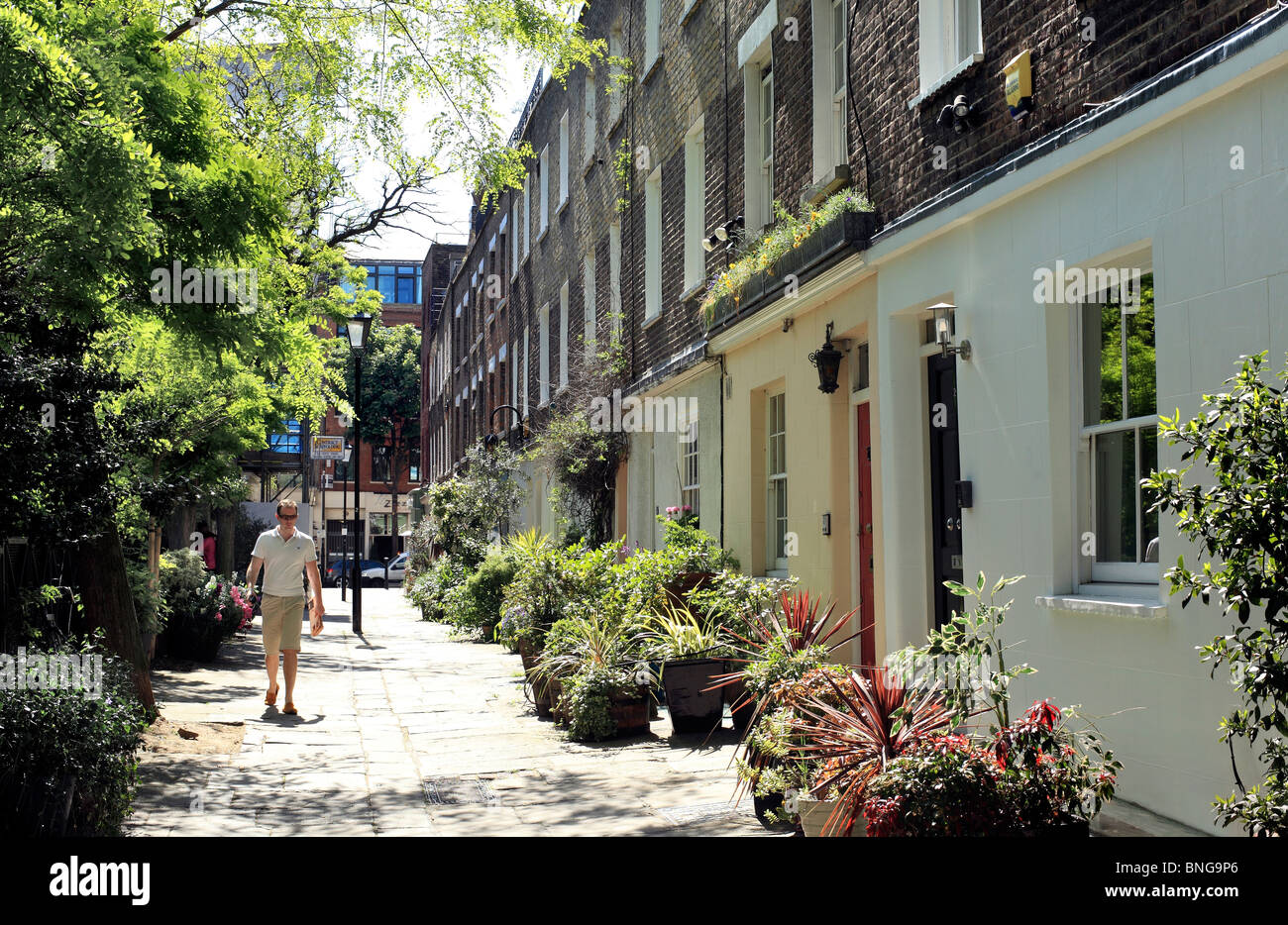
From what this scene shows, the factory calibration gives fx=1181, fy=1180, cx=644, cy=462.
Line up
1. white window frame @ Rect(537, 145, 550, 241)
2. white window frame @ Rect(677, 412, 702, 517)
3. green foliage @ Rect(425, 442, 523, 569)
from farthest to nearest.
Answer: white window frame @ Rect(537, 145, 550, 241) → green foliage @ Rect(425, 442, 523, 569) → white window frame @ Rect(677, 412, 702, 517)

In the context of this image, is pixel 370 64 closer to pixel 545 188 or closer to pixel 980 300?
pixel 980 300

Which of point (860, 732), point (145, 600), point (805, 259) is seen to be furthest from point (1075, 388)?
point (145, 600)

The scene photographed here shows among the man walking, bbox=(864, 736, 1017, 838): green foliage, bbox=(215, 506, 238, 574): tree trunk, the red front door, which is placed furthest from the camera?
bbox=(215, 506, 238, 574): tree trunk

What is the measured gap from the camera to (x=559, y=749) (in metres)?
8.33

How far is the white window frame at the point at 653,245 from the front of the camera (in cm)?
1598

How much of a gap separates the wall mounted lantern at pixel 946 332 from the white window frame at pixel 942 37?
1520 mm

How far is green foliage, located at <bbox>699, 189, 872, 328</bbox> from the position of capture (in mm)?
9352

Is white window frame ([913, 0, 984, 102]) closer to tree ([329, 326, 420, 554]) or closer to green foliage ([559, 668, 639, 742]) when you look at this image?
green foliage ([559, 668, 639, 742])

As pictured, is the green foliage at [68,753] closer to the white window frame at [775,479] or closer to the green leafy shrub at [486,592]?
the white window frame at [775,479]

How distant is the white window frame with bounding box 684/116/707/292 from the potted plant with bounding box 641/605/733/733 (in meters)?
6.14

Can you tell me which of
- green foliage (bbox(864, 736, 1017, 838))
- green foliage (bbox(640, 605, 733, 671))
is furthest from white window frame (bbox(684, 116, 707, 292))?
green foliage (bbox(864, 736, 1017, 838))

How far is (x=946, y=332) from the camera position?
7.73 meters

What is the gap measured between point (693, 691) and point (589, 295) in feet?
42.4

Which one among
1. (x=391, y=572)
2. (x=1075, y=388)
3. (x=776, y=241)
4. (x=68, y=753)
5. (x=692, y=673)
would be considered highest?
(x=776, y=241)
